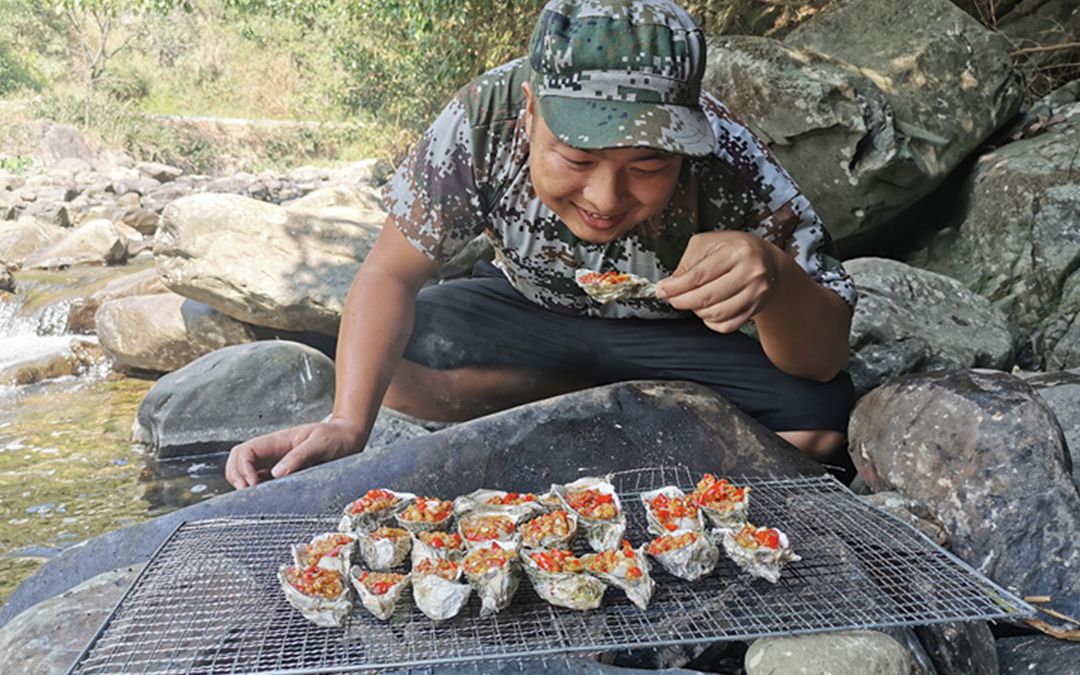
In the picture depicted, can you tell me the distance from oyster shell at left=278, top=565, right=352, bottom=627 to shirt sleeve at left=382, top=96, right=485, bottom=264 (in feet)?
5.12

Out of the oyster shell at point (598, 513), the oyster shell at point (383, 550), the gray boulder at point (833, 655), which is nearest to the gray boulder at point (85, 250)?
the oyster shell at point (383, 550)

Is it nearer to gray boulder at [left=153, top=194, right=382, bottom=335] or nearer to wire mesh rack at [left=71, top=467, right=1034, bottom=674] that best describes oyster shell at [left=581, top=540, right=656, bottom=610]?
wire mesh rack at [left=71, top=467, right=1034, bottom=674]

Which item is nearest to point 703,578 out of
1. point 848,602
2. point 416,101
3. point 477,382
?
point 848,602

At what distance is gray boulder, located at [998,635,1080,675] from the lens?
2781mm

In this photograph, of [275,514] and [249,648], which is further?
[275,514]

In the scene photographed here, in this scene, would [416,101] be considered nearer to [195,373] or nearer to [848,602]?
[195,373]

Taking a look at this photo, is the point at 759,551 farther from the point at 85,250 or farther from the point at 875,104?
the point at 85,250

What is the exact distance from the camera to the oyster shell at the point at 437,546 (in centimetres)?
280

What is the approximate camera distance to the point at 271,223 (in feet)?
28.9

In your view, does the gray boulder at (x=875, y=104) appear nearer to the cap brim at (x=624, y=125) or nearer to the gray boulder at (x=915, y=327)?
the gray boulder at (x=915, y=327)

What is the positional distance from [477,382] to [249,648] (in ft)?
8.24

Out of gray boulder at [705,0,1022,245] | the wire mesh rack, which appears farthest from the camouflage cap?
gray boulder at [705,0,1022,245]

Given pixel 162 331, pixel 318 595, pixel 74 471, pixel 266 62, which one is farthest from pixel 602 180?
pixel 266 62

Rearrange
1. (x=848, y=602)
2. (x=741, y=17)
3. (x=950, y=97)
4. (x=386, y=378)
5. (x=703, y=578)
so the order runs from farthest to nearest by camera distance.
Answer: (x=741, y=17)
(x=950, y=97)
(x=386, y=378)
(x=703, y=578)
(x=848, y=602)
